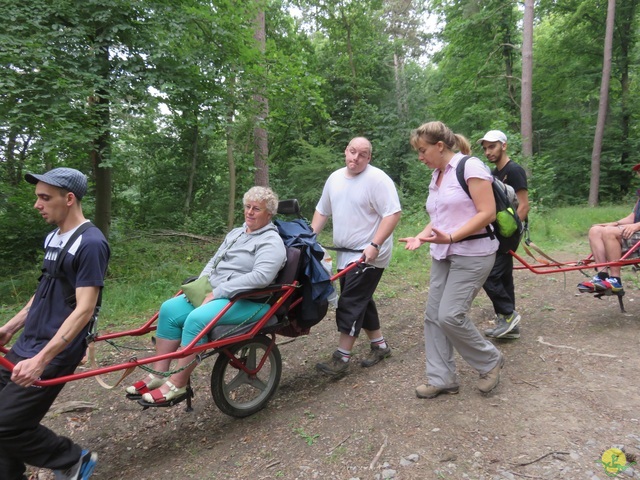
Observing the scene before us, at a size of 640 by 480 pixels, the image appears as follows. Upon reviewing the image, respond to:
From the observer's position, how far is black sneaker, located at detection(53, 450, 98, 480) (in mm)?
2402

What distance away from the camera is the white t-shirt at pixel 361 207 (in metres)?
3.51

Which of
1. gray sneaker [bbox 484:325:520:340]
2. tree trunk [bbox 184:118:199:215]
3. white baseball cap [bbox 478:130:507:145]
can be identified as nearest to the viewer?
white baseball cap [bbox 478:130:507:145]

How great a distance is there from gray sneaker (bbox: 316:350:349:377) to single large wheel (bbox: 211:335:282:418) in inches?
17.8

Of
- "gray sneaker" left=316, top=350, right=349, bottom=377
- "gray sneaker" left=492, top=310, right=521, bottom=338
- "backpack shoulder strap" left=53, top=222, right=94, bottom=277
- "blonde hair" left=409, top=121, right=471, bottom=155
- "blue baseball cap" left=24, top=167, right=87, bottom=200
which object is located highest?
"blonde hair" left=409, top=121, right=471, bottom=155

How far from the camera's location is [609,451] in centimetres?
237

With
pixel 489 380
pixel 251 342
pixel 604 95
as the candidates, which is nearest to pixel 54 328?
pixel 251 342

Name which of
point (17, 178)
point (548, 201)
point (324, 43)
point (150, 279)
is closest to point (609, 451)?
point (150, 279)

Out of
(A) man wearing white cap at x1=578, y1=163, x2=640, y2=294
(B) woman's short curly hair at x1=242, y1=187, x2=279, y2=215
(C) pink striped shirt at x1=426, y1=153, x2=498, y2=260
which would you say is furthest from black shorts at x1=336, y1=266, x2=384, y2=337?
(A) man wearing white cap at x1=578, y1=163, x2=640, y2=294

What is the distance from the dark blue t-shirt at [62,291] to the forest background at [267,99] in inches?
165

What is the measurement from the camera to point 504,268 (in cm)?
412

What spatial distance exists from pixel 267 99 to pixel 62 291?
7.39 meters

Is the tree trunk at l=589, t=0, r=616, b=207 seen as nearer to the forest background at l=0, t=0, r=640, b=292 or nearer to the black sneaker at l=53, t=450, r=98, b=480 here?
the forest background at l=0, t=0, r=640, b=292

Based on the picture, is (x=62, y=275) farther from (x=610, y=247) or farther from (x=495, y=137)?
(x=610, y=247)

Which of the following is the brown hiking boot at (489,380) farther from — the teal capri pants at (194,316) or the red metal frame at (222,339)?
the teal capri pants at (194,316)
